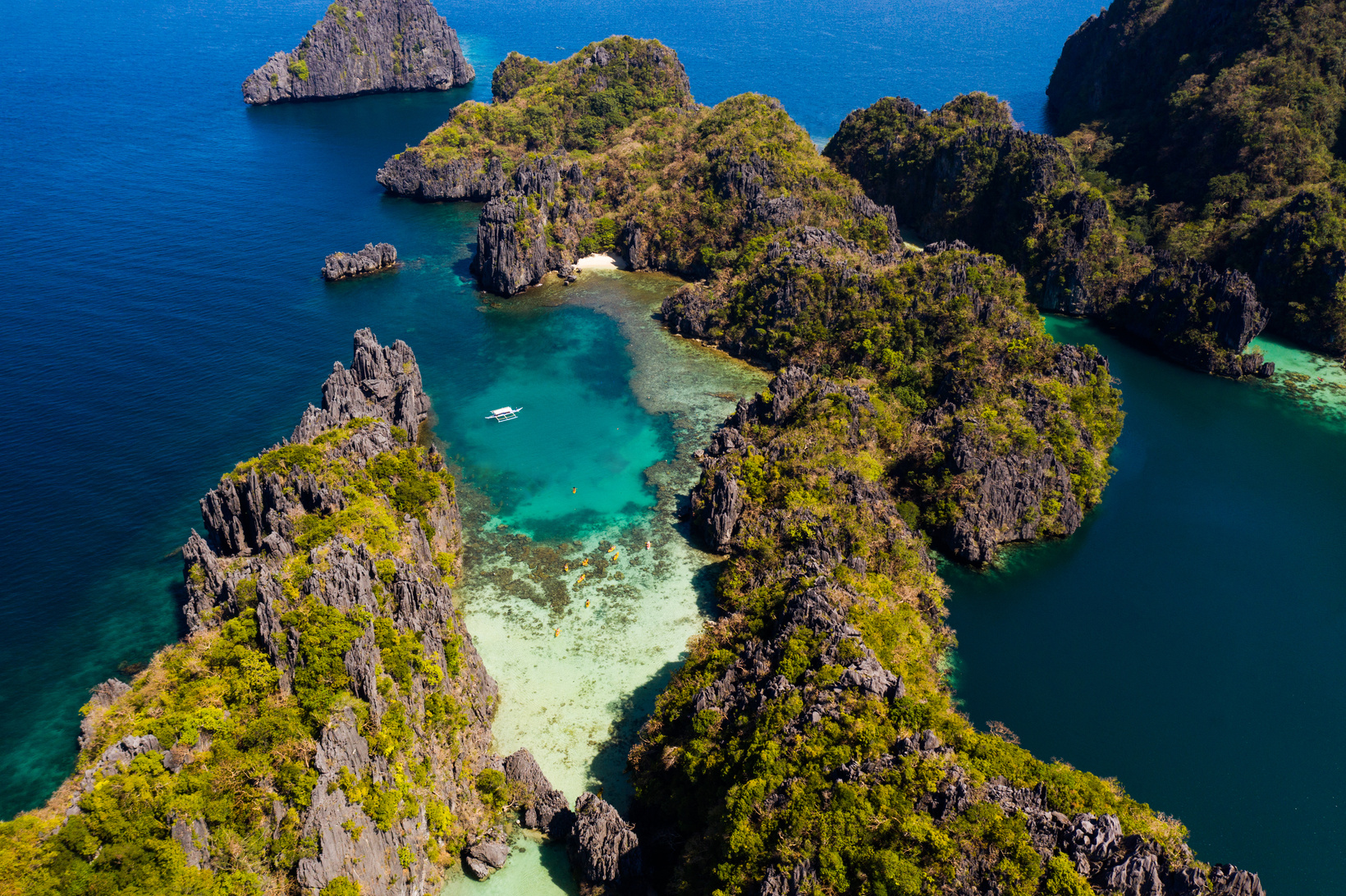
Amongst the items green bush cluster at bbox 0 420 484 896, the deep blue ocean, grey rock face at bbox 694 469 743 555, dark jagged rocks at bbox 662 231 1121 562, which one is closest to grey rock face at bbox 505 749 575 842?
green bush cluster at bbox 0 420 484 896

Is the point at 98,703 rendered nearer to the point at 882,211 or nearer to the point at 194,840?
the point at 194,840

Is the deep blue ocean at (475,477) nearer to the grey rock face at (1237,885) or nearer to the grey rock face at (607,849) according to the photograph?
the grey rock face at (1237,885)

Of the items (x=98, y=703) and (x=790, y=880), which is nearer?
(x=790, y=880)

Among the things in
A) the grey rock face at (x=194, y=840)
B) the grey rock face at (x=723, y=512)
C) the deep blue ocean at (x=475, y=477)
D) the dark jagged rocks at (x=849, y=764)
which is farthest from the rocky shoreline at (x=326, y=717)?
the grey rock face at (x=723, y=512)

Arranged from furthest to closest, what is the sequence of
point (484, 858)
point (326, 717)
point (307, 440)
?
1. point (307, 440)
2. point (484, 858)
3. point (326, 717)

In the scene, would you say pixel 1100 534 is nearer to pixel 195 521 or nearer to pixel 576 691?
pixel 576 691

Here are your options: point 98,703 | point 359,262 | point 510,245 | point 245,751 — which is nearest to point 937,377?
point 510,245
